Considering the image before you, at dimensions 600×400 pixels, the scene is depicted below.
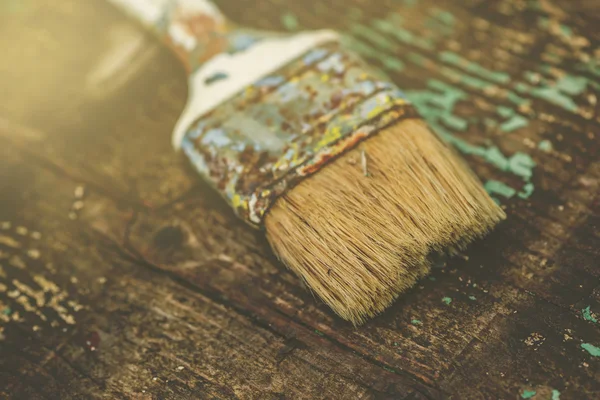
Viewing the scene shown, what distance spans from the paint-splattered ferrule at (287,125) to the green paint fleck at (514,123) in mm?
354

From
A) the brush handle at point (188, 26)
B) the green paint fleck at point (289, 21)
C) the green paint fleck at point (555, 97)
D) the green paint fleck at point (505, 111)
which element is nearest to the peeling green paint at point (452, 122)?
the green paint fleck at point (505, 111)

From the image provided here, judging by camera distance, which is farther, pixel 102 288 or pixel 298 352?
pixel 102 288

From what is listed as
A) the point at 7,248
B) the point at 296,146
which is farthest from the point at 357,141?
the point at 7,248

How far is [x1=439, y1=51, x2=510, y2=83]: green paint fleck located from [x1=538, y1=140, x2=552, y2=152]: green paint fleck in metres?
0.26

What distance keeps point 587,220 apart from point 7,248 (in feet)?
5.01

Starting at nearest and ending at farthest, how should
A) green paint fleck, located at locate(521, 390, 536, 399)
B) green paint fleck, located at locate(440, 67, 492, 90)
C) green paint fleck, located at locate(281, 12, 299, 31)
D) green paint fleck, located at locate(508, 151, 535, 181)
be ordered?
1. green paint fleck, located at locate(521, 390, 536, 399)
2. green paint fleck, located at locate(508, 151, 535, 181)
3. green paint fleck, located at locate(440, 67, 492, 90)
4. green paint fleck, located at locate(281, 12, 299, 31)

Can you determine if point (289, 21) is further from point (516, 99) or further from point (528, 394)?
point (528, 394)

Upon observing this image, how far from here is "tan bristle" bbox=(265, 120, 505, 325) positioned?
1167 millimetres

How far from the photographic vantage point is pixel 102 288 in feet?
4.45

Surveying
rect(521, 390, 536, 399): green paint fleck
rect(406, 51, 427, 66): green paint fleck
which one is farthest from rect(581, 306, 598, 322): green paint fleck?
rect(406, 51, 427, 66): green paint fleck

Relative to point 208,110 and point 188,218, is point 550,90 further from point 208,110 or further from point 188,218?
point 188,218

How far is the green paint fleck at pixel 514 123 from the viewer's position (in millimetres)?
1500

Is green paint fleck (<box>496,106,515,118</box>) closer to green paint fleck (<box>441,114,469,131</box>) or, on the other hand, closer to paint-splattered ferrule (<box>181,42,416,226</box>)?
green paint fleck (<box>441,114,469,131</box>)

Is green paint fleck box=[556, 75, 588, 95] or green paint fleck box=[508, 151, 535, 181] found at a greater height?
green paint fleck box=[556, 75, 588, 95]
